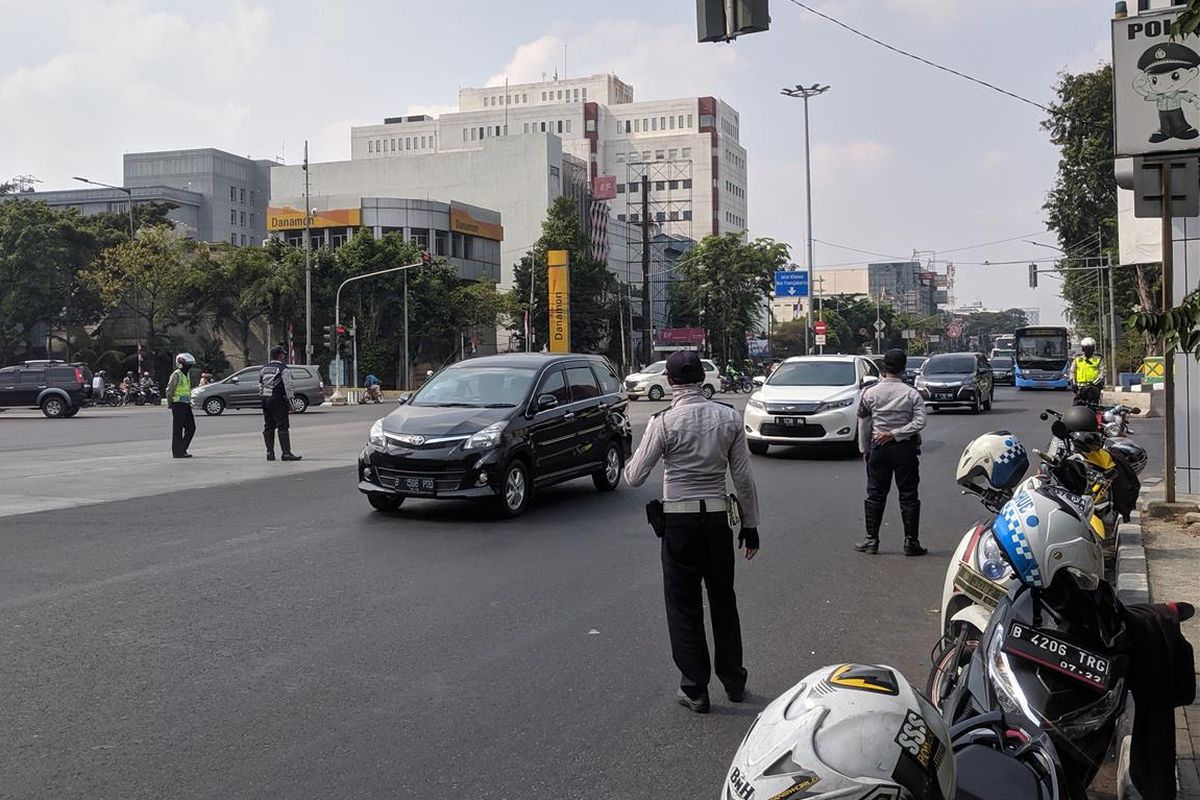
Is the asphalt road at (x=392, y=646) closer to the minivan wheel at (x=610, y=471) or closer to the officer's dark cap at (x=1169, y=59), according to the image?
the minivan wheel at (x=610, y=471)

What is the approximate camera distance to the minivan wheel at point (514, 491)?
1124 cm

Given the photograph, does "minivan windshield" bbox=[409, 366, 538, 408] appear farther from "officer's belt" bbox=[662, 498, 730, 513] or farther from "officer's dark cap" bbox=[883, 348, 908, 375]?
"officer's belt" bbox=[662, 498, 730, 513]

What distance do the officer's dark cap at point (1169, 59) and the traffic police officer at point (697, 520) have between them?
577 centimetres

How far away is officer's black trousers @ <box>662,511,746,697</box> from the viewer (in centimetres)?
518

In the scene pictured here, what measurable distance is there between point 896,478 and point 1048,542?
6.16 metres

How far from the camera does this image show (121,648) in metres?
6.20

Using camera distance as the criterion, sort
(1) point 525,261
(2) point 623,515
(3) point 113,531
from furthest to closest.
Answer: (1) point 525,261
(2) point 623,515
(3) point 113,531

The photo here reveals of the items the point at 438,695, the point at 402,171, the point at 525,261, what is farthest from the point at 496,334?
the point at 438,695

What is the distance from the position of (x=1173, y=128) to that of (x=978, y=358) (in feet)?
75.8

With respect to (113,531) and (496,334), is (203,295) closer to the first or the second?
(496,334)

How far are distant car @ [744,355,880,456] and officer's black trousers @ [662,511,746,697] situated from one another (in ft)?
40.0

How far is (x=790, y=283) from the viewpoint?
219 ft

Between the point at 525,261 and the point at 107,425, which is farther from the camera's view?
the point at 525,261

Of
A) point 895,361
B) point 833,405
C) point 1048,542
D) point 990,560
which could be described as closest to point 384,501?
point 895,361
